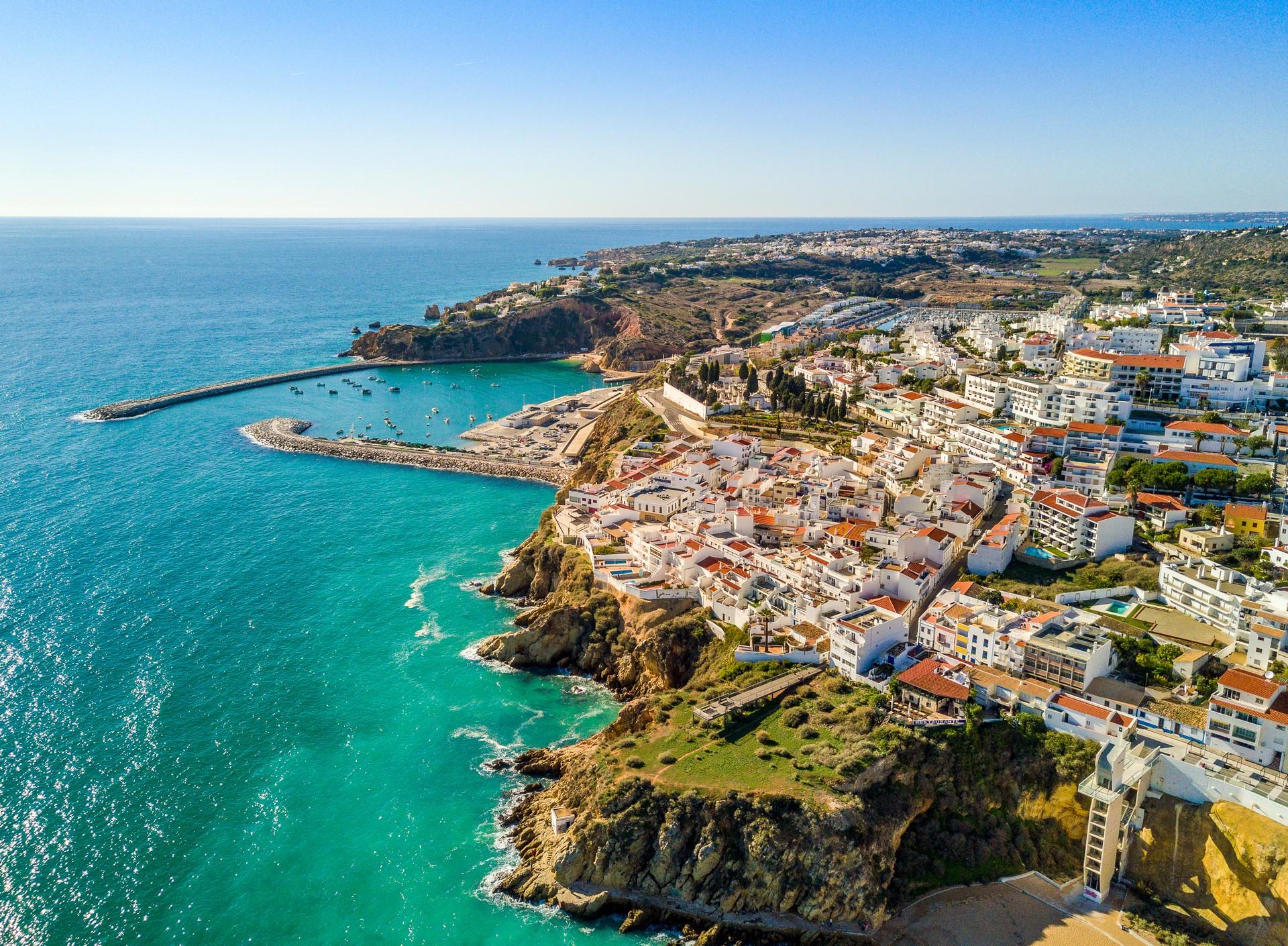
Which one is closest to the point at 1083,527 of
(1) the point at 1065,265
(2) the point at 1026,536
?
(2) the point at 1026,536

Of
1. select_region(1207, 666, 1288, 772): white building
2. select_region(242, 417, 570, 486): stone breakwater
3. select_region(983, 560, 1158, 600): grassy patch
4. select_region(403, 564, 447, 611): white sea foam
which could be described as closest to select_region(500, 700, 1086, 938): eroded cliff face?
select_region(1207, 666, 1288, 772): white building

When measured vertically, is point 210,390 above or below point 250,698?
above

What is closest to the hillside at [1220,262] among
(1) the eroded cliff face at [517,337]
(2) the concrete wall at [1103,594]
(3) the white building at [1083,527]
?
(3) the white building at [1083,527]

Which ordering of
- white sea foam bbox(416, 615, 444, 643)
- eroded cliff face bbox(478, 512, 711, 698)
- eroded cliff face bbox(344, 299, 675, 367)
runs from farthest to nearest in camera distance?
1. eroded cliff face bbox(344, 299, 675, 367)
2. white sea foam bbox(416, 615, 444, 643)
3. eroded cliff face bbox(478, 512, 711, 698)

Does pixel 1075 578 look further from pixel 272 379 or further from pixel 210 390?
pixel 272 379

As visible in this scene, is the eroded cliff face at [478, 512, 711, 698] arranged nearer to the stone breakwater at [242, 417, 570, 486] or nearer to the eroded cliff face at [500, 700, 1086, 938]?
the eroded cliff face at [500, 700, 1086, 938]

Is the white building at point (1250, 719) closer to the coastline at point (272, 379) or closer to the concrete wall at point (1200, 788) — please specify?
the concrete wall at point (1200, 788)
